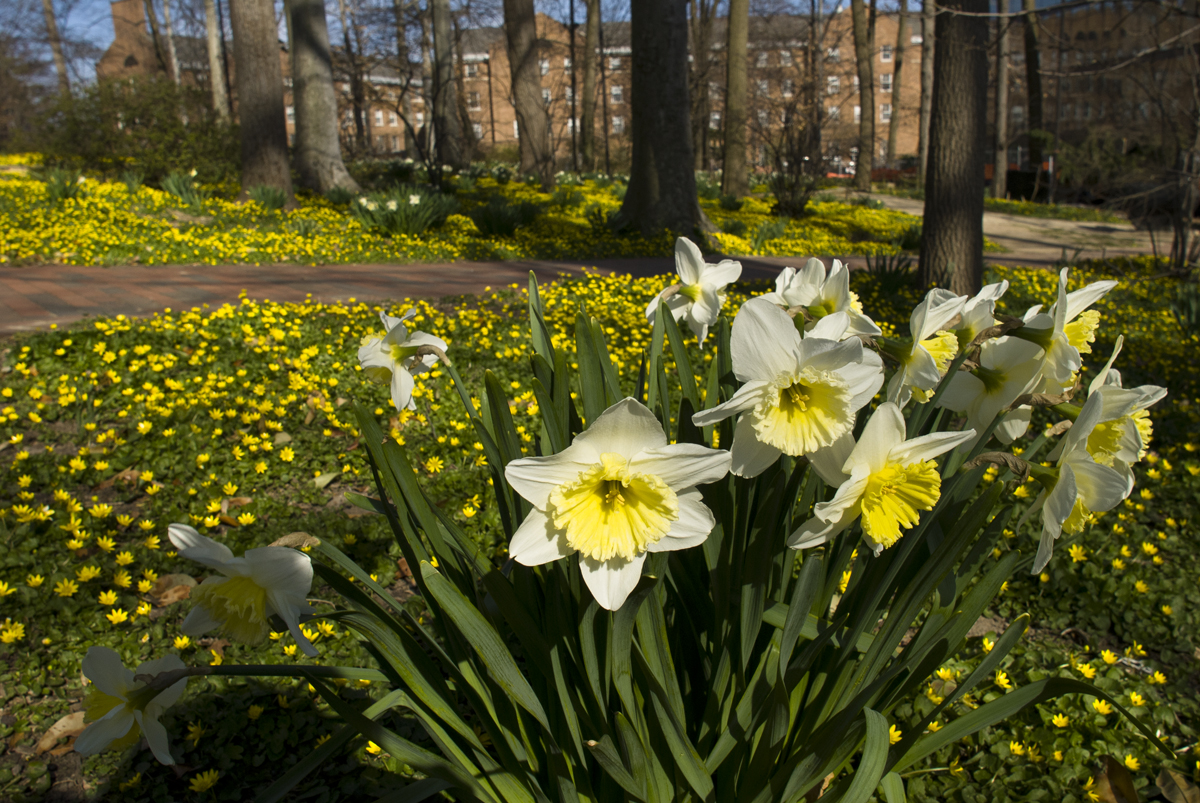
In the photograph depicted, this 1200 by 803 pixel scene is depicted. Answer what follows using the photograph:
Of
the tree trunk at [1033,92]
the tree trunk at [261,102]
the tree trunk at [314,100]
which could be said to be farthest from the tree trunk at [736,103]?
the tree trunk at [1033,92]

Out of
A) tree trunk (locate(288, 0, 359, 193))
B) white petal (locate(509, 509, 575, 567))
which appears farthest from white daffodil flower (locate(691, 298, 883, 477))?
tree trunk (locate(288, 0, 359, 193))

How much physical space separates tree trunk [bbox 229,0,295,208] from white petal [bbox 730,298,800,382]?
10.9 meters

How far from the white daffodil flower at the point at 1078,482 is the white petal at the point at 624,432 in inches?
21.1

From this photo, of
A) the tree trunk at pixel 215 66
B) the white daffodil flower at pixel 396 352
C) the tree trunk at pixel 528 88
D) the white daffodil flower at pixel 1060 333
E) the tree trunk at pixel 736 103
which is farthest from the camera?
the tree trunk at pixel 215 66

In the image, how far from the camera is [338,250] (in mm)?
8109

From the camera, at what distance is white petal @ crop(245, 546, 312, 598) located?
930 millimetres

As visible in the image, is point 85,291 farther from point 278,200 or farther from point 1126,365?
point 1126,365

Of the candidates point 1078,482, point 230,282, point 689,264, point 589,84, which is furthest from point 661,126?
point 589,84

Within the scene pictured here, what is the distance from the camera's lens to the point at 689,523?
0.92m

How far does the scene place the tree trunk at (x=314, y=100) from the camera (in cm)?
1156

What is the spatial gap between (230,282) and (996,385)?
642 cm

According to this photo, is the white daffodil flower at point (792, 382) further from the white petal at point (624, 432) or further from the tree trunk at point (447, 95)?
the tree trunk at point (447, 95)

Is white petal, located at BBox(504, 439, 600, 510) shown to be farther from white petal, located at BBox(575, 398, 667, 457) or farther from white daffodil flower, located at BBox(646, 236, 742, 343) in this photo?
white daffodil flower, located at BBox(646, 236, 742, 343)

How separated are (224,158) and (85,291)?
814 cm
